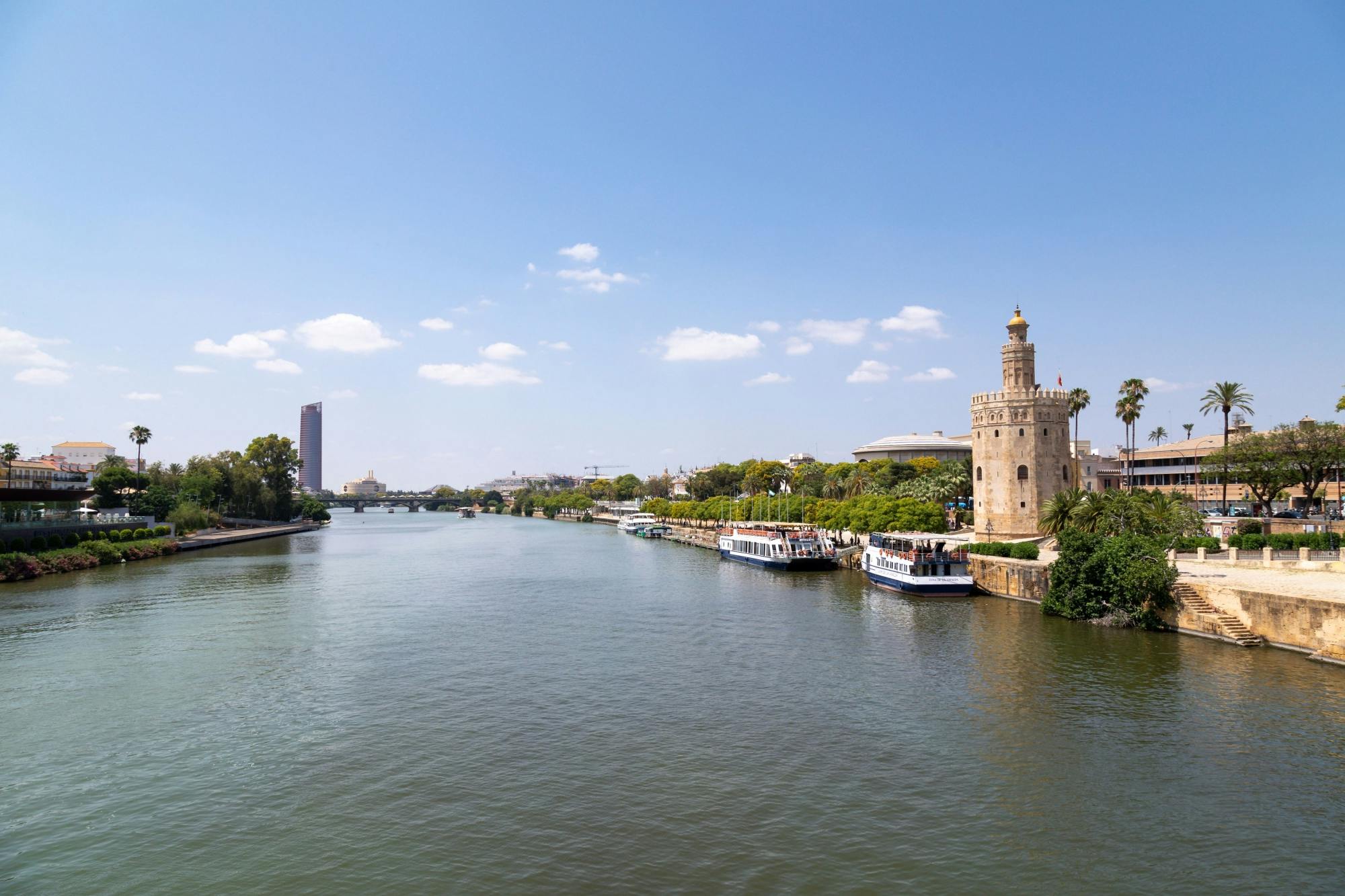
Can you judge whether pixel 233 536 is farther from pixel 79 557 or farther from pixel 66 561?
pixel 66 561

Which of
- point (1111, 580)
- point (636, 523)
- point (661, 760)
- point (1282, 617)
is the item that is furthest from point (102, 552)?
point (636, 523)

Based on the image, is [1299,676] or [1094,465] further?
[1094,465]

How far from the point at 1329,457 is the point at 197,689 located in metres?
80.1

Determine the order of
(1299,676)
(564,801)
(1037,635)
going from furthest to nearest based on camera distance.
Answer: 1. (1037,635)
2. (1299,676)
3. (564,801)

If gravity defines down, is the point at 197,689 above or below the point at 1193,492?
below

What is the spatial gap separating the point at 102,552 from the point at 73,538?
4.13 meters

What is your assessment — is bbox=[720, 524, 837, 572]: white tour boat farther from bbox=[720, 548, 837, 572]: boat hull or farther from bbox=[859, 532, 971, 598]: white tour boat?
bbox=[859, 532, 971, 598]: white tour boat

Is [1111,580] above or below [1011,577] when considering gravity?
above

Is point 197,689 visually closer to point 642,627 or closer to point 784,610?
point 642,627

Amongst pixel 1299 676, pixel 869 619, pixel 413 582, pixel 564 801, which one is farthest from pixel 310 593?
pixel 1299 676

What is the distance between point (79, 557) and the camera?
241 feet

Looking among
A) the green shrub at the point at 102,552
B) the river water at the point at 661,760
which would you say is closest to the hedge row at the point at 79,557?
the green shrub at the point at 102,552

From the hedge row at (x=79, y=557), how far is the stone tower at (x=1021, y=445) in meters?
80.4

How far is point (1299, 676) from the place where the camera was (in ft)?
98.8
